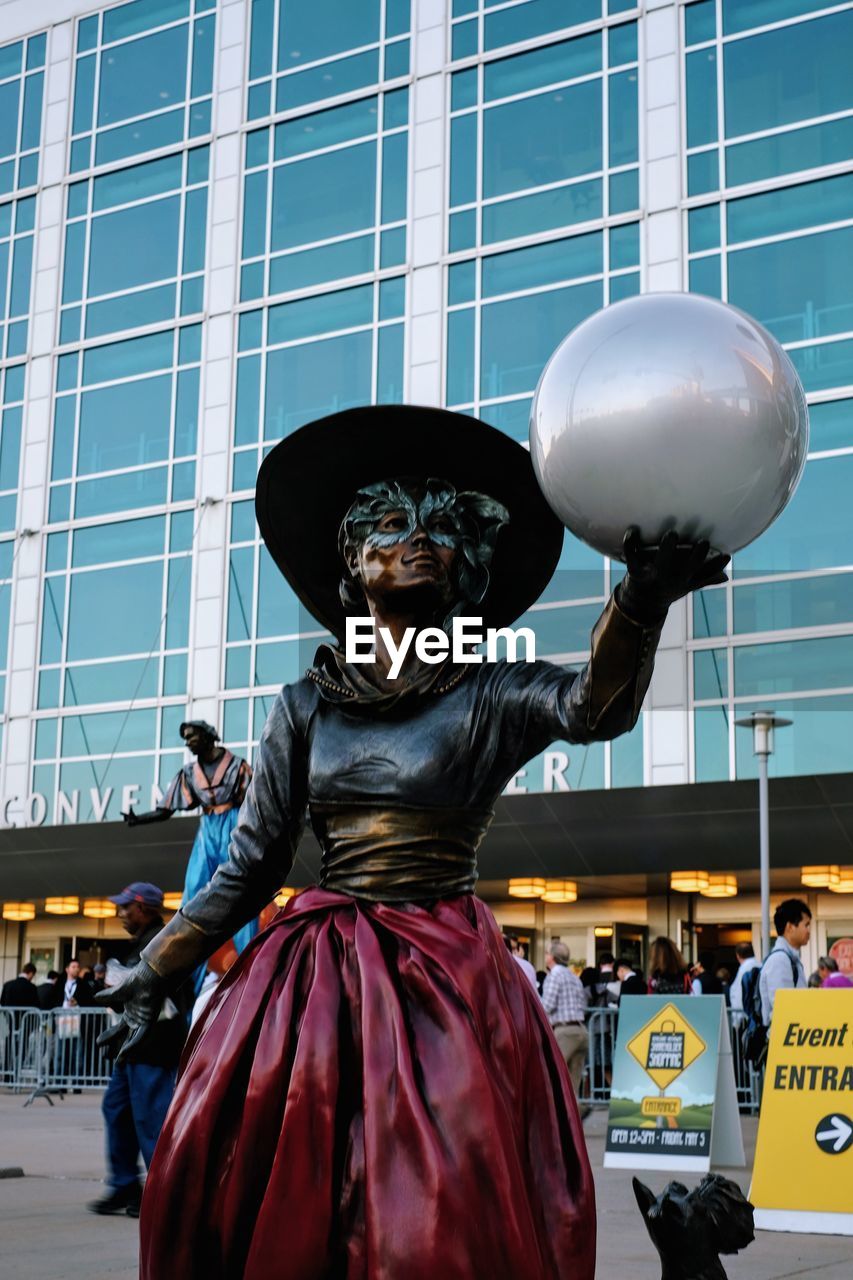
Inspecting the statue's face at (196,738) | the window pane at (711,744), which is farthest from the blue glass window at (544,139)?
the statue's face at (196,738)

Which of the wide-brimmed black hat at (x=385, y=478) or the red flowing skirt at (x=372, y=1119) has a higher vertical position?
the wide-brimmed black hat at (x=385, y=478)

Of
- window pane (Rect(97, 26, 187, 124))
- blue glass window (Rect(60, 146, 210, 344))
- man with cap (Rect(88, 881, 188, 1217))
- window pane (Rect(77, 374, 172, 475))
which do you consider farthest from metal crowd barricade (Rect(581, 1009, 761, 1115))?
window pane (Rect(97, 26, 187, 124))

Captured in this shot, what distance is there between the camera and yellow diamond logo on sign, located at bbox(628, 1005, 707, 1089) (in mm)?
11031

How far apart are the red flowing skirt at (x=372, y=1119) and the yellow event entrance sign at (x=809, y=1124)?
17.3 feet

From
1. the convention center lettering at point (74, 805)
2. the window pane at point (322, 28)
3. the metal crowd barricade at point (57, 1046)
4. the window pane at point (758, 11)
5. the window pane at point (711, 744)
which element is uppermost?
the window pane at point (322, 28)

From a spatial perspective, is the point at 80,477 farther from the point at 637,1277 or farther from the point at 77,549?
the point at 637,1277

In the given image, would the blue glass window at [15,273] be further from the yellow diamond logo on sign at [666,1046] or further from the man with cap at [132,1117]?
the man with cap at [132,1117]

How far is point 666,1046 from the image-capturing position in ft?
36.7

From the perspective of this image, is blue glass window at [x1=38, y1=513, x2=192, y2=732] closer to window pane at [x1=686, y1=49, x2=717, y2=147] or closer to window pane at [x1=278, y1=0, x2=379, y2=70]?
window pane at [x1=278, y1=0, x2=379, y2=70]

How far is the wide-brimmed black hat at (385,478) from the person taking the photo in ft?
10.7

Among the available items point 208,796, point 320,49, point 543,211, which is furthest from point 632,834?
point 208,796

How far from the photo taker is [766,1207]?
7730 millimetres

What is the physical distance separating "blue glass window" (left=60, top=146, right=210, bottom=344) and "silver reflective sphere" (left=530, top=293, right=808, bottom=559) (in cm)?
2726

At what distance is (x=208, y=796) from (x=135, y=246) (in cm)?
2436
